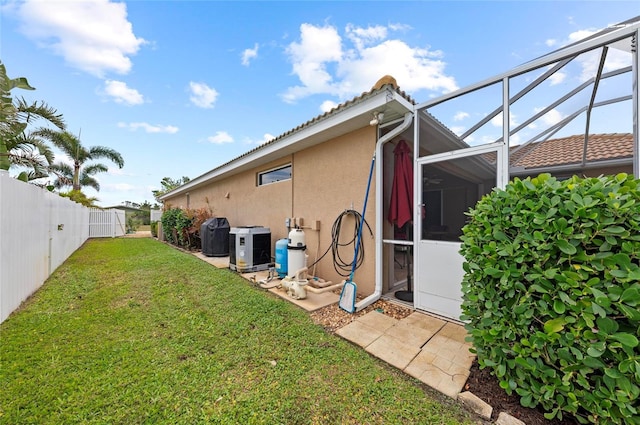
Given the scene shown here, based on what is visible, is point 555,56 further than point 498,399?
Yes

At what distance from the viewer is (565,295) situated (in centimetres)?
159

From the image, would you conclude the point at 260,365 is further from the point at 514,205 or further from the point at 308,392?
the point at 514,205

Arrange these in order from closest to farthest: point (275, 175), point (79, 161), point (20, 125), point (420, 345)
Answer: point (420, 345) → point (20, 125) → point (275, 175) → point (79, 161)

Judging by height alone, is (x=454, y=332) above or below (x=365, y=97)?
below

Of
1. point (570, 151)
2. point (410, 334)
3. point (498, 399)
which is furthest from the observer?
point (570, 151)

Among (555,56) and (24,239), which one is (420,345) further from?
(24,239)

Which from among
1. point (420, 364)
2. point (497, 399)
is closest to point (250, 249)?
point (420, 364)

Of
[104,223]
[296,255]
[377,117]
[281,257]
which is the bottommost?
[281,257]

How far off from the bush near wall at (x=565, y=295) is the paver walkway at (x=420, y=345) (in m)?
0.43

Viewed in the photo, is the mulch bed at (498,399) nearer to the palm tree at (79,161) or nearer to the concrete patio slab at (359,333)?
the concrete patio slab at (359,333)

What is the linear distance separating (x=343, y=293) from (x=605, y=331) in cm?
291

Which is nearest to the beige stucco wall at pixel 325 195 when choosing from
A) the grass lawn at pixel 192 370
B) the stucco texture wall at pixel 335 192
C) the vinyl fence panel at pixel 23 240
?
the stucco texture wall at pixel 335 192

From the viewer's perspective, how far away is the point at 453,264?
3.36m

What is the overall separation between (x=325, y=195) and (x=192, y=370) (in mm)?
3744
